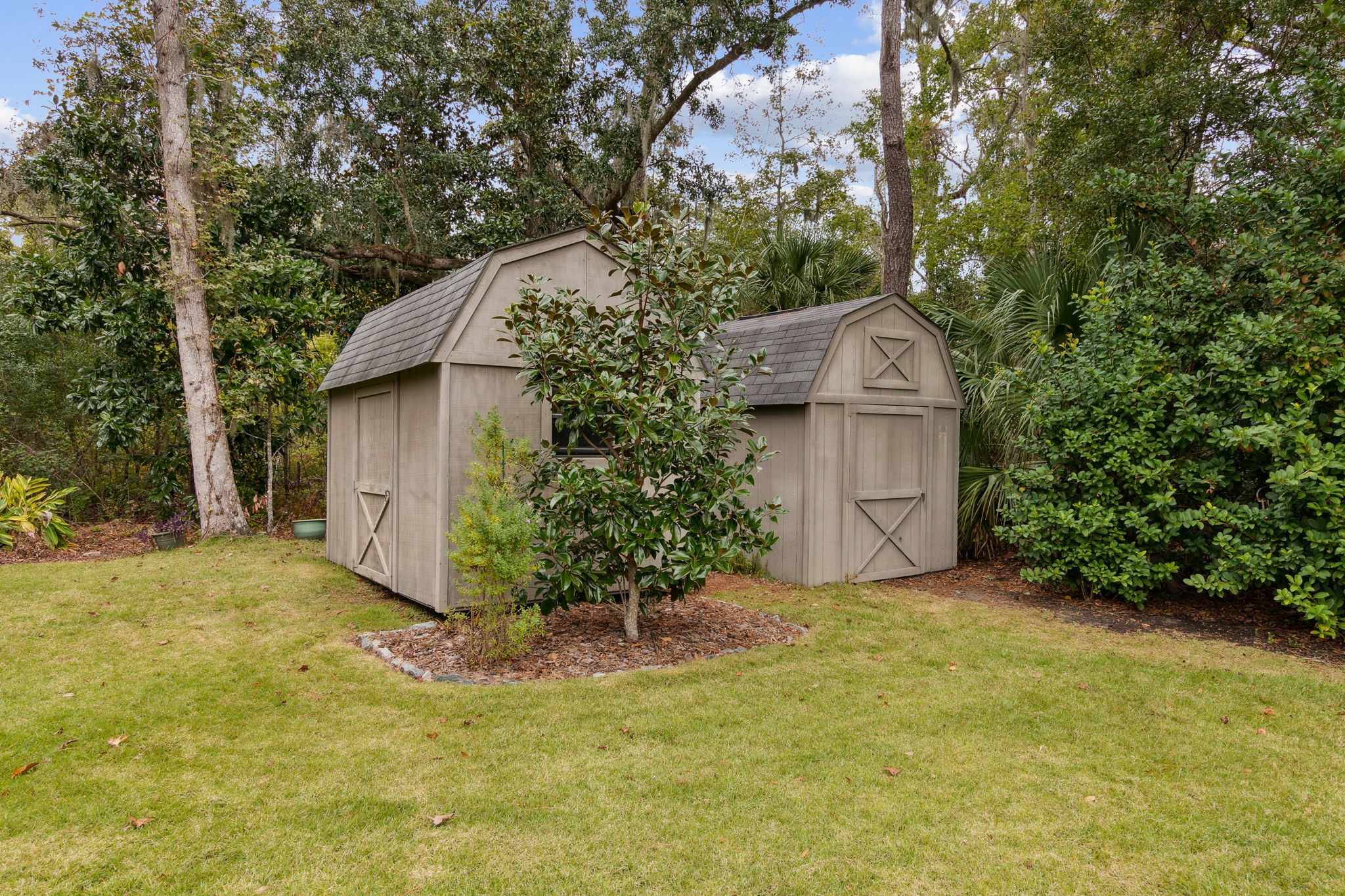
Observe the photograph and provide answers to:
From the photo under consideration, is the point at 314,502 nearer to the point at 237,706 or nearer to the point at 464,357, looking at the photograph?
the point at 464,357

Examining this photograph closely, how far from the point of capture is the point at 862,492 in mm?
7695

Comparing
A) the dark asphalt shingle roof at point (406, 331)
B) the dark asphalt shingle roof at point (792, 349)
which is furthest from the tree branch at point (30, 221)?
the dark asphalt shingle roof at point (792, 349)

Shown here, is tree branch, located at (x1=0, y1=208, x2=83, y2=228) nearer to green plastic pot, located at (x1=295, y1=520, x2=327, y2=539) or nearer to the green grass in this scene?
green plastic pot, located at (x1=295, y1=520, x2=327, y2=539)

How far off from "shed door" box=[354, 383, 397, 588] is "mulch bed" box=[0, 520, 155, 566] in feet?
13.3

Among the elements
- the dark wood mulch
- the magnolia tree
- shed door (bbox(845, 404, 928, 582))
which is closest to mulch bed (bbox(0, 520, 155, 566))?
the magnolia tree

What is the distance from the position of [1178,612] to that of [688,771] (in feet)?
17.8

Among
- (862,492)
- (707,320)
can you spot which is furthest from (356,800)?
(862,492)

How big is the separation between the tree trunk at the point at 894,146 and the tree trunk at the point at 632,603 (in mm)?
7543

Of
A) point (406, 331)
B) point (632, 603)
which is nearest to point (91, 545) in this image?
point (406, 331)

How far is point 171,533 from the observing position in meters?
9.72

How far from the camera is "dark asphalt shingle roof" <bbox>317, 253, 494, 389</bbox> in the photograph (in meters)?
5.82

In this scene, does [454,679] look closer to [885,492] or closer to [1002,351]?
[885,492]

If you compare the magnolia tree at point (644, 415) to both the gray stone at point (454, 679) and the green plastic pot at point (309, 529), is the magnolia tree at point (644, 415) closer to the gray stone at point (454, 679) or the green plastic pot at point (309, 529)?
the gray stone at point (454, 679)

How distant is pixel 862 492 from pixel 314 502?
29.6 feet
